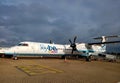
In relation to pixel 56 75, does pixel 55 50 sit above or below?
above

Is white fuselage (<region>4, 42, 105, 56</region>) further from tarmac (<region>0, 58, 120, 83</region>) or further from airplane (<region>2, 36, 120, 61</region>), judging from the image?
tarmac (<region>0, 58, 120, 83</region>)

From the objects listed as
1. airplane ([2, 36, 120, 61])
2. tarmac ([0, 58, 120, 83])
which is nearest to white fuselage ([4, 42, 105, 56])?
airplane ([2, 36, 120, 61])

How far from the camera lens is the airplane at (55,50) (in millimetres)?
30844

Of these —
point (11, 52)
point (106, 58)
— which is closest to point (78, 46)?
point (106, 58)

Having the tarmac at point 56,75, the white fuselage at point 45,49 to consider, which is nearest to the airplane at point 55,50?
the white fuselage at point 45,49

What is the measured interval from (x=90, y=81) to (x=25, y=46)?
2176 cm

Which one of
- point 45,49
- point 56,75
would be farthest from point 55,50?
point 56,75

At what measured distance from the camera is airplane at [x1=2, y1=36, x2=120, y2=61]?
1214 inches

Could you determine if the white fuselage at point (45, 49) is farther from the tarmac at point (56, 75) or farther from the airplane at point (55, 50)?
the tarmac at point (56, 75)

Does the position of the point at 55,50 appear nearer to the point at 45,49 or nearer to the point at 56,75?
the point at 45,49

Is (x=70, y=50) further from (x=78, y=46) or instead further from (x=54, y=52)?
(x=54, y=52)

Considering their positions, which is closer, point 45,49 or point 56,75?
point 56,75

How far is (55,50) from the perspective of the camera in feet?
120

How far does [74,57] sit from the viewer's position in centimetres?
4266
